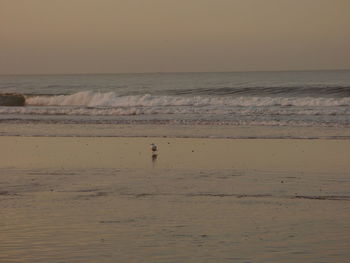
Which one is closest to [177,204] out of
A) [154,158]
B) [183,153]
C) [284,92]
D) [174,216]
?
[174,216]

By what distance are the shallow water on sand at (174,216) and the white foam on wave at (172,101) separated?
23771mm

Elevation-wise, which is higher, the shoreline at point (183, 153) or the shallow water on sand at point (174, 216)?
the shoreline at point (183, 153)

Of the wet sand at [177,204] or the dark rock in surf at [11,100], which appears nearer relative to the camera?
the wet sand at [177,204]

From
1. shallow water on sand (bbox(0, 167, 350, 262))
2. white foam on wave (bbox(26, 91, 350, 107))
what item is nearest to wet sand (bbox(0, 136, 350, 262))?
shallow water on sand (bbox(0, 167, 350, 262))

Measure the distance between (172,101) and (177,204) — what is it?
100 feet

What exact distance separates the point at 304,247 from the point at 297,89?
42434 mm

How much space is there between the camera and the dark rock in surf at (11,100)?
46.5 metres

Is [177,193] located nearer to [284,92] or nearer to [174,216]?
[174,216]

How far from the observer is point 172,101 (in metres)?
41.4


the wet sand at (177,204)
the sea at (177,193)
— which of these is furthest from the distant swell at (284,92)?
the wet sand at (177,204)

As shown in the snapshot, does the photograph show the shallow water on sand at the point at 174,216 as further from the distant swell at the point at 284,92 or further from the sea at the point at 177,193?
the distant swell at the point at 284,92

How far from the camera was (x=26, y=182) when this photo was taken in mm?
13242

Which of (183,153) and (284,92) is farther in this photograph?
(284,92)

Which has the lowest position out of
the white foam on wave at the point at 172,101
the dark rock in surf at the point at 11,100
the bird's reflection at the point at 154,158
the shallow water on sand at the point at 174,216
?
the shallow water on sand at the point at 174,216
